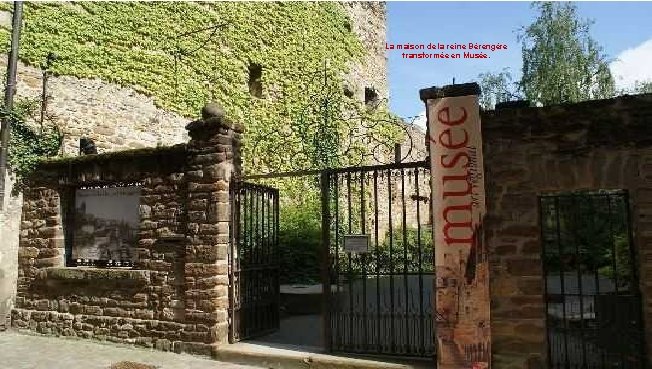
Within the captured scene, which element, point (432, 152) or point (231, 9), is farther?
point (231, 9)

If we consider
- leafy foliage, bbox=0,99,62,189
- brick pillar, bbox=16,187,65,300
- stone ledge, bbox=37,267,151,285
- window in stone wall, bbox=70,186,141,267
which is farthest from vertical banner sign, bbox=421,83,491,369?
leafy foliage, bbox=0,99,62,189

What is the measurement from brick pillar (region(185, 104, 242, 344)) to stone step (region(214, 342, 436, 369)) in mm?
358

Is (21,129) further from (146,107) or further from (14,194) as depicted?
(146,107)

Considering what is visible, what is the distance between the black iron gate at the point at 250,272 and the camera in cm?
704

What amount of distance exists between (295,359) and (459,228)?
2.48 meters

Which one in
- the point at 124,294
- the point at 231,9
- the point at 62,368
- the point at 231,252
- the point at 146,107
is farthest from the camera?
the point at 231,9

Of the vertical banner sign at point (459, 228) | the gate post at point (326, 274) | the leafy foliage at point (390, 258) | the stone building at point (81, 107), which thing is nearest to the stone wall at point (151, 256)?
the stone building at point (81, 107)

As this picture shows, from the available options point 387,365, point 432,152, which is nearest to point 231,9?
point 432,152

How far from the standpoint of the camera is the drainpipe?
8.17m

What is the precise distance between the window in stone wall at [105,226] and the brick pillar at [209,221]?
118cm

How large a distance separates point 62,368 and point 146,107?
19.9 ft

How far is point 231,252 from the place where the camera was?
6.98 m

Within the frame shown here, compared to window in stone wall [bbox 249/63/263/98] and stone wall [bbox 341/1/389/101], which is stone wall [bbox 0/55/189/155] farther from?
stone wall [bbox 341/1/389/101]

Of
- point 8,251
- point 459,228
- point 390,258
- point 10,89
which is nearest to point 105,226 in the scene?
point 8,251
